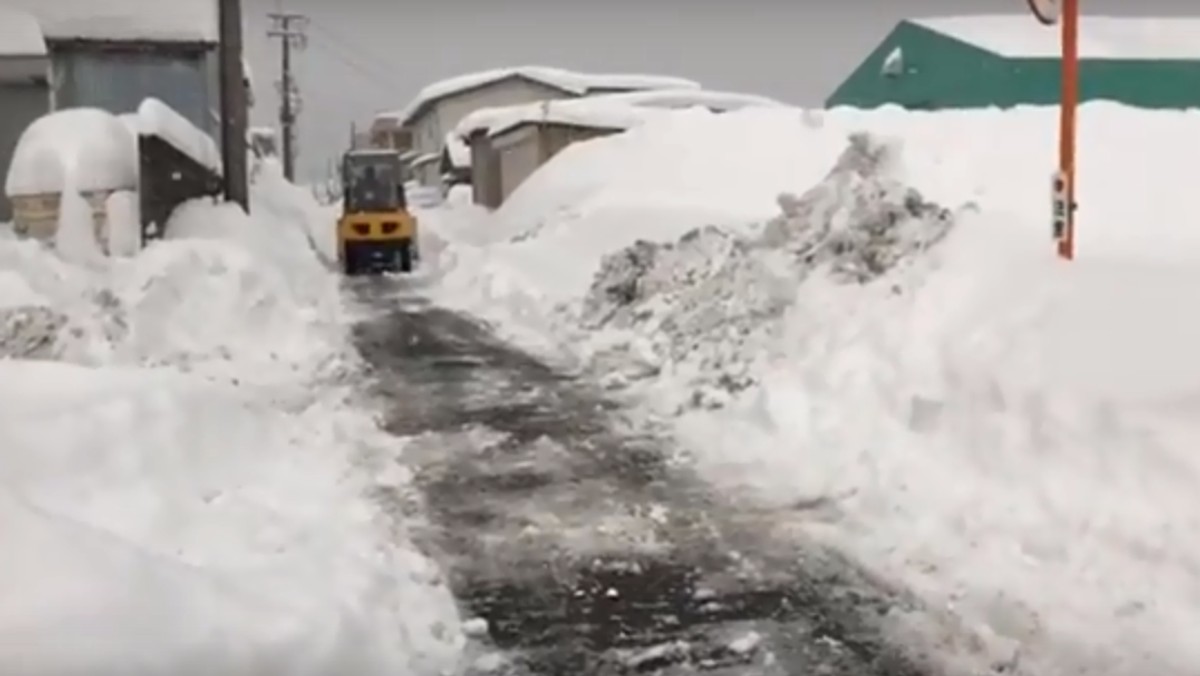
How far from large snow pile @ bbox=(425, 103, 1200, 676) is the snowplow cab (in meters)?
7.59

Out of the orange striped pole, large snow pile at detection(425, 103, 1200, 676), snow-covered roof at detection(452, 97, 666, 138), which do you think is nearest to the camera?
large snow pile at detection(425, 103, 1200, 676)

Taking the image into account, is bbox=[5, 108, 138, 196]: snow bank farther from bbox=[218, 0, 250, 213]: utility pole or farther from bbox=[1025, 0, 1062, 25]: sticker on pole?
bbox=[1025, 0, 1062, 25]: sticker on pole

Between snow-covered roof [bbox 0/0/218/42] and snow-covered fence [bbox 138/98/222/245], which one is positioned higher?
snow-covered roof [bbox 0/0/218/42]

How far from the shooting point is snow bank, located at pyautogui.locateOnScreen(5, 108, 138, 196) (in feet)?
50.1

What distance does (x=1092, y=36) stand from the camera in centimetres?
2705

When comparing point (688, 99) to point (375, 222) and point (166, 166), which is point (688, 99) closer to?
point (375, 222)

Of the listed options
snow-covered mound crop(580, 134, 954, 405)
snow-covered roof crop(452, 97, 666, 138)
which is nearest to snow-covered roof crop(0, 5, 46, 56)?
snow-covered mound crop(580, 134, 954, 405)

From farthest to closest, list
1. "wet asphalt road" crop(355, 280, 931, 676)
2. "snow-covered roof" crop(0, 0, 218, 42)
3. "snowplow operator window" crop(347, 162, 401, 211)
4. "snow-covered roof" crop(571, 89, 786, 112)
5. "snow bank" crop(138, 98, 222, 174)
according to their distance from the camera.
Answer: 1. "snow-covered roof" crop(571, 89, 786, 112)
2. "snowplow operator window" crop(347, 162, 401, 211)
3. "snow-covered roof" crop(0, 0, 218, 42)
4. "snow bank" crop(138, 98, 222, 174)
5. "wet asphalt road" crop(355, 280, 931, 676)

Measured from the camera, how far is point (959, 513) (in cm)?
698

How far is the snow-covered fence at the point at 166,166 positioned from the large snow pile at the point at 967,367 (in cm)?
485

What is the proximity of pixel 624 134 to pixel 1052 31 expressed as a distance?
9.62m

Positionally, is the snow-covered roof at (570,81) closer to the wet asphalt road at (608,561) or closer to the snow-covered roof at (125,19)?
the snow-covered roof at (125,19)

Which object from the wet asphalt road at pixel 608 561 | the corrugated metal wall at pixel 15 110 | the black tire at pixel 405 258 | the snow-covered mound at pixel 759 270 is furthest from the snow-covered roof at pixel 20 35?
the wet asphalt road at pixel 608 561

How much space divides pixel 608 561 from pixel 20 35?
18.9 meters
